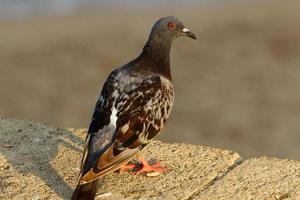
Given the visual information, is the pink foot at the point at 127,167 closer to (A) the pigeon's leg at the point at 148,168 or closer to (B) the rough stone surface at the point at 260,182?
(A) the pigeon's leg at the point at 148,168

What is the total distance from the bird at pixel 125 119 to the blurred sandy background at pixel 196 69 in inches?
296

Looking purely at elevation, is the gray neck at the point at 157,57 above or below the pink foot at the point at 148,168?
above

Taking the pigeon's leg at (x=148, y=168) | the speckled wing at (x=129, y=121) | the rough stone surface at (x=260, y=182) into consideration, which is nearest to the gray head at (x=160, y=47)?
the speckled wing at (x=129, y=121)

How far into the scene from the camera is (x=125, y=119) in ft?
22.3

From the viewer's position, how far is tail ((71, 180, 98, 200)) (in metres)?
6.29

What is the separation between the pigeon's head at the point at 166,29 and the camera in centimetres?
803

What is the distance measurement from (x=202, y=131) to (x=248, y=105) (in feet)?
6.28

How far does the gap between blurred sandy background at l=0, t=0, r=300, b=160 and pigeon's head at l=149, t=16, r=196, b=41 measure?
6860 mm

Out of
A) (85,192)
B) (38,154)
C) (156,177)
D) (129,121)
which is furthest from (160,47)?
(85,192)

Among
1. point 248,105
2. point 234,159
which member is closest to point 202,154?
point 234,159

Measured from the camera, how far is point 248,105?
680 inches

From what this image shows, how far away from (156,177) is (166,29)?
5.96 feet

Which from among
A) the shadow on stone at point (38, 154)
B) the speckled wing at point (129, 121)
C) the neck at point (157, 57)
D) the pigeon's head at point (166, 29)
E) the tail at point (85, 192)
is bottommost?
the shadow on stone at point (38, 154)

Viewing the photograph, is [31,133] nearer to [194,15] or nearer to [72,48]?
[72,48]
